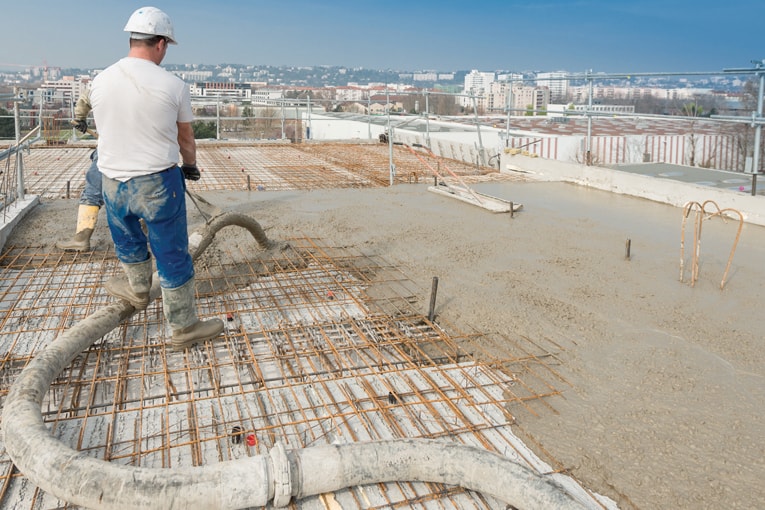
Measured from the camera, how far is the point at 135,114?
3010 mm

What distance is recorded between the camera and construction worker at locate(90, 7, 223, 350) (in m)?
3.00

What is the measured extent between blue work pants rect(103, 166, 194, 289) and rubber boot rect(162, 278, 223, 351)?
5 cm

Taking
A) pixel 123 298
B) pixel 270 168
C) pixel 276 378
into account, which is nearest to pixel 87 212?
pixel 123 298

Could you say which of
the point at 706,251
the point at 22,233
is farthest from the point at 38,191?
the point at 706,251

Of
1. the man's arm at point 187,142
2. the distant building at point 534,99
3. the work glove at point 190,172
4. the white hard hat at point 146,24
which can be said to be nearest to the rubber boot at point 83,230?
the work glove at point 190,172

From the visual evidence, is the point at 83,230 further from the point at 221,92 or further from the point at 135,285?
the point at 221,92

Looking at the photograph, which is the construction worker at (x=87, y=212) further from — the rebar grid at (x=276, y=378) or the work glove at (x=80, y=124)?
the rebar grid at (x=276, y=378)

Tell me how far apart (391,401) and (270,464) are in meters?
0.91

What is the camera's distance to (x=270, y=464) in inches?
87.5

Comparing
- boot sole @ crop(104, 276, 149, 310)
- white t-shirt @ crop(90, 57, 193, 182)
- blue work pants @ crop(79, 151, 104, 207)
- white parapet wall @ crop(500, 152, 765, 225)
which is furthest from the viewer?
white parapet wall @ crop(500, 152, 765, 225)

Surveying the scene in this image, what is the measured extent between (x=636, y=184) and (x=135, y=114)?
7.51 meters

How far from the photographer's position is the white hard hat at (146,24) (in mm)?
3020

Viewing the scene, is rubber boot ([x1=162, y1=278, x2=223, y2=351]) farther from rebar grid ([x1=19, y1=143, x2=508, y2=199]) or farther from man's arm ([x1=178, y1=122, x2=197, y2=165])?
rebar grid ([x1=19, y1=143, x2=508, y2=199])

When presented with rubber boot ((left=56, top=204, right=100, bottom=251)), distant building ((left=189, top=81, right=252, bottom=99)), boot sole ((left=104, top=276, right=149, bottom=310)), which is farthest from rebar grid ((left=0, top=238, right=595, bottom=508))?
distant building ((left=189, top=81, right=252, bottom=99))
